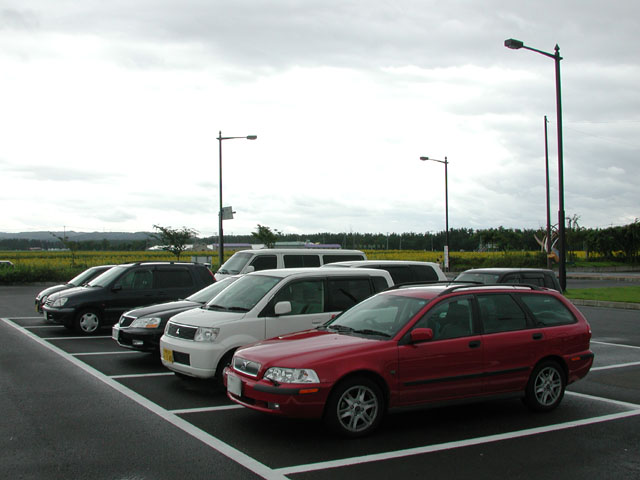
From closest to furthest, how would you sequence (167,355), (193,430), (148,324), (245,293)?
(193,430) → (167,355) → (245,293) → (148,324)

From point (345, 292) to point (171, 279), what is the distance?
6448 mm

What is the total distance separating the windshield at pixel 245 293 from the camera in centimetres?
858

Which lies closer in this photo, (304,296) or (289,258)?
(304,296)

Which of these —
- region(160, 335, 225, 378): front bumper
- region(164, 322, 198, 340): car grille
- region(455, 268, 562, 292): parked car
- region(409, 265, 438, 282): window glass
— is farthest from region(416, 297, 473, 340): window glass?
region(455, 268, 562, 292): parked car

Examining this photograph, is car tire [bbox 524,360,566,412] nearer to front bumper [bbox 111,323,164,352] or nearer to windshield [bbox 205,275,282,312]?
windshield [bbox 205,275,282,312]

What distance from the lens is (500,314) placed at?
7129 millimetres

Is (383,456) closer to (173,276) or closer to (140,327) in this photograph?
(140,327)

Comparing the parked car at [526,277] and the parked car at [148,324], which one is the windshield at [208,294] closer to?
the parked car at [148,324]

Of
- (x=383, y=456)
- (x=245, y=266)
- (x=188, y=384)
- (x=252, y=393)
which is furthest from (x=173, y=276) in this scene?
(x=383, y=456)

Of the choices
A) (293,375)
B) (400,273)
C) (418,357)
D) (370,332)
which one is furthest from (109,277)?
(418,357)

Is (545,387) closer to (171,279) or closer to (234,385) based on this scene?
(234,385)

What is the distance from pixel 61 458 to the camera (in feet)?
17.5

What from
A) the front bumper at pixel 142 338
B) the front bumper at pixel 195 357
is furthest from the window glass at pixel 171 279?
the front bumper at pixel 195 357

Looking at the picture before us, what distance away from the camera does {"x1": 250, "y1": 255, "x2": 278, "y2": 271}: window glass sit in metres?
17.3
